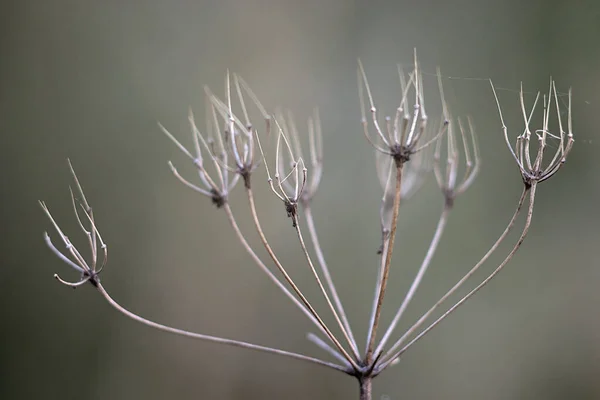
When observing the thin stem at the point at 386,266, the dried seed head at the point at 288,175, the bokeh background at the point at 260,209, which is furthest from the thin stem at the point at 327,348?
the bokeh background at the point at 260,209

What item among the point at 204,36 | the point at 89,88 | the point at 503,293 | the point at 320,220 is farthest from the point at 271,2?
the point at 503,293

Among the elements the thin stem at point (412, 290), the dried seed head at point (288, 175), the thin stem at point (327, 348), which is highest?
the dried seed head at point (288, 175)

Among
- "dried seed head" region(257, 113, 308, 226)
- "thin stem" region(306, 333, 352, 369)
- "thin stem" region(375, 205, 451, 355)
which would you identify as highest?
"dried seed head" region(257, 113, 308, 226)

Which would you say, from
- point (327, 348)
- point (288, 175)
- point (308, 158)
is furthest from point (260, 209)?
point (288, 175)

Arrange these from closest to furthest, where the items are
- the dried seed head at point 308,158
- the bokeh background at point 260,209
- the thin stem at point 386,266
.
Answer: the thin stem at point 386,266, the dried seed head at point 308,158, the bokeh background at point 260,209

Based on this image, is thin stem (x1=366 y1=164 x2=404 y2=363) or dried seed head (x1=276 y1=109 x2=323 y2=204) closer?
thin stem (x1=366 y1=164 x2=404 y2=363)

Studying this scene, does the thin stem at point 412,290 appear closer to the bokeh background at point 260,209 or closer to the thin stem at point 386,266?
the thin stem at point 386,266

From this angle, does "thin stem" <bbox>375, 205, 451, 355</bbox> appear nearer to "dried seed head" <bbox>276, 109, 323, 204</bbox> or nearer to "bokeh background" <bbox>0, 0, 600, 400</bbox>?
"dried seed head" <bbox>276, 109, 323, 204</bbox>

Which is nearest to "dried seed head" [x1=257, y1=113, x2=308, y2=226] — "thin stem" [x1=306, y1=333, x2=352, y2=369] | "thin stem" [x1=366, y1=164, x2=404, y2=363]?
"thin stem" [x1=366, y1=164, x2=404, y2=363]
